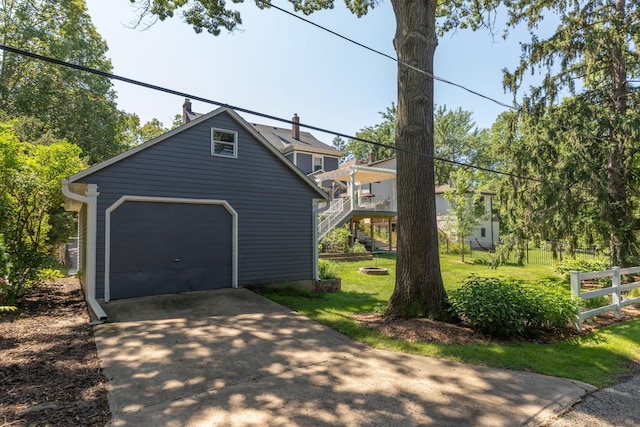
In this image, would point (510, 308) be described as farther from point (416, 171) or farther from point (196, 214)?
point (196, 214)

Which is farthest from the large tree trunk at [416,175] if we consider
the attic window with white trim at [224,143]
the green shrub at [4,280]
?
the green shrub at [4,280]

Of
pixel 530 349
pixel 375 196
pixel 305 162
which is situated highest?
pixel 305 162

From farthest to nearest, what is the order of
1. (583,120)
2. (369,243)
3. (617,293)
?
(369,243), (583,120), (617,293)

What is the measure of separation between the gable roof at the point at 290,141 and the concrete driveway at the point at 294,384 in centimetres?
2078

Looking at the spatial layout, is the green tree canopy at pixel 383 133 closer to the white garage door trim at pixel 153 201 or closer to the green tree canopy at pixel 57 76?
the green tree canopy at pixel 57 76

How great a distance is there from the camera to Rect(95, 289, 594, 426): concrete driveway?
118 inches

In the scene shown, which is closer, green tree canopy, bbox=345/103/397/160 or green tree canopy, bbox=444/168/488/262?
green tree canopy, bbox=444/168/488/262

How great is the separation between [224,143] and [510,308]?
7.36m

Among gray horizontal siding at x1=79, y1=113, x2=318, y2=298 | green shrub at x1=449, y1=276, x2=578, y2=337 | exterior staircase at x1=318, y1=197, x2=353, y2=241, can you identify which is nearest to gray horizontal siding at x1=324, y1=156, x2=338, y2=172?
exterior staircase at x1=318, y1=197, x2=353, y2=241

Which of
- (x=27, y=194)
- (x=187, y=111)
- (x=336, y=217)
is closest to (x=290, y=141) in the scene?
(x=187, y=111)

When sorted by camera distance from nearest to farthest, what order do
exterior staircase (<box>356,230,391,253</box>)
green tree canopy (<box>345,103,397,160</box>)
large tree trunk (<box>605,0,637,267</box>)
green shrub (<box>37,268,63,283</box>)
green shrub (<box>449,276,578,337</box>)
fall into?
1. green shrub (<box>449,276,578,337</box>)
2. green shrub (<box>37,268,63,283</box>)
3. large tree trunk (<box>605,0,637,267</box>)
4. exterior staircase (<box>356,230,391,253</box>)
5. green tree canopy (<box>345,103,397,160</box>)

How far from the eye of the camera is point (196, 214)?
8.40m

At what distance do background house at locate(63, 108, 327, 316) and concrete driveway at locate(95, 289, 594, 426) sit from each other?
2140mm

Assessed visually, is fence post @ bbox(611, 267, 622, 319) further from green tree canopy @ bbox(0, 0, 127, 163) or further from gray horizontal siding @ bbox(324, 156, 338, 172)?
green tree canopy @ bbox(0, 0, 127, 163)
